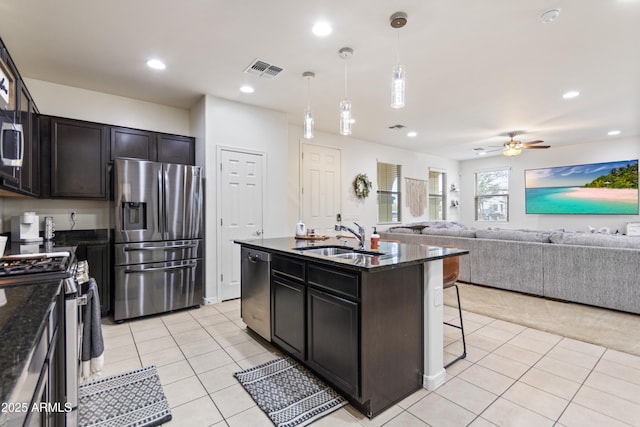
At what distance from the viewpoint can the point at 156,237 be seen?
11.8ft

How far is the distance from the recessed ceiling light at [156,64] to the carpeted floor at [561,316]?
430 cm

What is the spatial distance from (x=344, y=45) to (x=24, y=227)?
3.56 metres

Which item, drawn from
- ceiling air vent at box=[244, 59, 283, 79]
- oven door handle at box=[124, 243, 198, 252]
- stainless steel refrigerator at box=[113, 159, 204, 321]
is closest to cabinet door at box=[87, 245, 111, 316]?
stainless steel refrigerator at box=[113, 159, 204, 321]

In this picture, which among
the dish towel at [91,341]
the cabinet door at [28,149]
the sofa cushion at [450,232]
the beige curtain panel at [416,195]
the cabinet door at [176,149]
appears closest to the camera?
the dish towel at [91,341]

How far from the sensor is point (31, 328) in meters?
0.83

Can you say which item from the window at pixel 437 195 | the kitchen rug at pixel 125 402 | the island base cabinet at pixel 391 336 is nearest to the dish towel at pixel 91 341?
the kitchen rug at pixel 125 402

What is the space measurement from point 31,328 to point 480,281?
5.15 metres

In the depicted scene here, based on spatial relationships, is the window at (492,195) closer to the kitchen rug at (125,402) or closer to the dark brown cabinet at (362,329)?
the dark brown cabinet at (362,329)

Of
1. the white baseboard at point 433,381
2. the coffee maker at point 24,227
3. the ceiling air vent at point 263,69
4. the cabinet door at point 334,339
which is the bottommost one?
the white baseboard at point 433,381

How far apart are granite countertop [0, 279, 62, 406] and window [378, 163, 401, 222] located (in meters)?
6.36

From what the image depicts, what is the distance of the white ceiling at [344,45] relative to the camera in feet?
7.72

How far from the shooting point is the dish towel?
172 cm

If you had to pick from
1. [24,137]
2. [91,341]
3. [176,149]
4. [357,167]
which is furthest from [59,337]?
[357,167]

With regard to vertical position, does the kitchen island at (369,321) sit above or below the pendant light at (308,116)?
below
